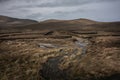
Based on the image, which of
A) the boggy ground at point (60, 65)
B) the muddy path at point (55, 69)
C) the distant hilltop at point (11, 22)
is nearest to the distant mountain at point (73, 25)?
the boggy ground at point (60, 65)

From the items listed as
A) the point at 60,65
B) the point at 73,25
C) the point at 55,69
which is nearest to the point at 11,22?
the point at 73,25

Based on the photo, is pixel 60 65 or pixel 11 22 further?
pixel 11 22

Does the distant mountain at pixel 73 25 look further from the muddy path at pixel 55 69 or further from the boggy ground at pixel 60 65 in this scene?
the muddy path at pixel 55 69

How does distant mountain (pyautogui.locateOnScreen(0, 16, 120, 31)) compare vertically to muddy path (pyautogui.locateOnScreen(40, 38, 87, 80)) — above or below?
above

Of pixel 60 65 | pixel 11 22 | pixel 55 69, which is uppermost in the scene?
pixel 11 22

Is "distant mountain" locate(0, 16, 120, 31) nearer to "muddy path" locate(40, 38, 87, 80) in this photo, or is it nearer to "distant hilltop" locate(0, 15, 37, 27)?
"muddy path" locate(40, 38, 87, 80)

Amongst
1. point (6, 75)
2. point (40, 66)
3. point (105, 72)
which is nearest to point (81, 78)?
point (105, 72)

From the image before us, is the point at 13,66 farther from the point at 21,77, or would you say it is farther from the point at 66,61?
the point at 66,61

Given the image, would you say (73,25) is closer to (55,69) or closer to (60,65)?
(60,65)

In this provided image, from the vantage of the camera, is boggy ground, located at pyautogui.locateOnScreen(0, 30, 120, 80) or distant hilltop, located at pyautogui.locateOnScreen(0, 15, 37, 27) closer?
boggy ground, located at pyautogui.locateOnScreen(0, 30, 120, 80)

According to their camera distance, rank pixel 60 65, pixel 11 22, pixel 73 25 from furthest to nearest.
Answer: pixel 11 22
pixel 73 25
pixel 60 65

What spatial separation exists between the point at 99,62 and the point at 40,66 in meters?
5.02

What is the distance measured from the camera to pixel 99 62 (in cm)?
1591

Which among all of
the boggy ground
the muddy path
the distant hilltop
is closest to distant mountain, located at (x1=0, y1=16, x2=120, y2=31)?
the boggy ground
